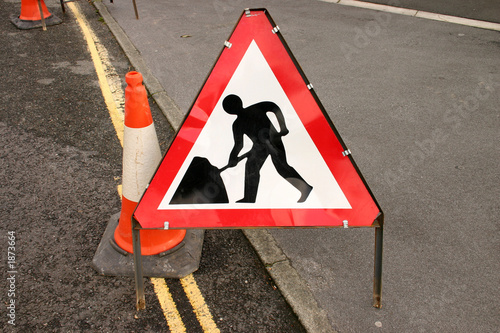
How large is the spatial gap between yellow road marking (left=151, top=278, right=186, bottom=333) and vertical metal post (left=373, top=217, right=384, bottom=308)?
1.24m

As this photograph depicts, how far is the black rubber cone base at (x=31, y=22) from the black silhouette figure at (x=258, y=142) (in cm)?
707

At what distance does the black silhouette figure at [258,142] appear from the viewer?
8.80 feet

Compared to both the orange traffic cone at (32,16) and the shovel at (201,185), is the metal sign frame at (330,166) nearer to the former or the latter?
the shovel at (201,185)

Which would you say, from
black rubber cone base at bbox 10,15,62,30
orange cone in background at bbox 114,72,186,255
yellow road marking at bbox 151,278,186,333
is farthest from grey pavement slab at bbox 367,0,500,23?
yellow road marking at bbox 151,278,186,333

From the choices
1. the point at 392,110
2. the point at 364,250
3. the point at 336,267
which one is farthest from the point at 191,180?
the point at 392,110

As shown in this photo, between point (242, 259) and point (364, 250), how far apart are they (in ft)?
3.06

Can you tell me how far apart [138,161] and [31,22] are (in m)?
6.69

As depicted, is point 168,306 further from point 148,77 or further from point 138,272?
point 148,77

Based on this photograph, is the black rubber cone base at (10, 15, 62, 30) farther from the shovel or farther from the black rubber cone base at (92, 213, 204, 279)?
the shovel

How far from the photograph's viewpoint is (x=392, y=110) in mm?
5766

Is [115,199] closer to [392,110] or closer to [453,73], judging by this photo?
[392,110]

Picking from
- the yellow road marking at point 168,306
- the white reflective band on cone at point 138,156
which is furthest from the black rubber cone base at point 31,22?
the yellow road marking at point 168,306

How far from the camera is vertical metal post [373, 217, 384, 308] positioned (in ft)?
9.21
